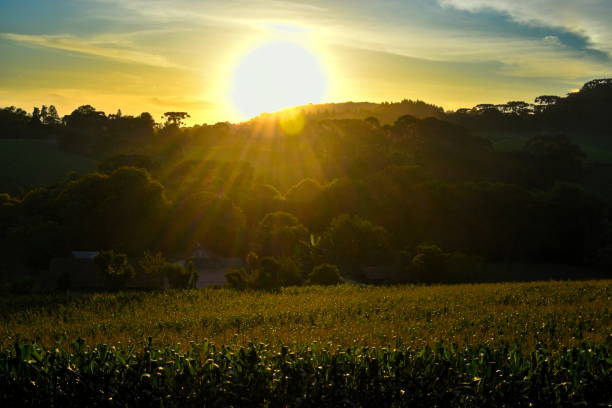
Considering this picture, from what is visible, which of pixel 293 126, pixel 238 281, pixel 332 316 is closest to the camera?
pixel 332 316

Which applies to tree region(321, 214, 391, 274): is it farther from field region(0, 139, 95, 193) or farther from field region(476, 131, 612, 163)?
field region(476, 131, 612, 163)

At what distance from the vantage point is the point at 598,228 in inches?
2825

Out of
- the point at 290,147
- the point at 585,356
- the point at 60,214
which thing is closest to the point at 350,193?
the point at 60,214

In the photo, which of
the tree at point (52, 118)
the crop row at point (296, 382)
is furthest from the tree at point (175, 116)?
the crop row at point (296, 382)

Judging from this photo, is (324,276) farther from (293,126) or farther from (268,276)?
(293,126)

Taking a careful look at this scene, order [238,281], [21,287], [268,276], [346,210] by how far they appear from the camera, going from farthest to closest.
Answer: [346,210], [268,276], [238,281], [21,287]

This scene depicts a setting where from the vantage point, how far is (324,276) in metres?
49.1

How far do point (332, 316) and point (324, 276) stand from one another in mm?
17766

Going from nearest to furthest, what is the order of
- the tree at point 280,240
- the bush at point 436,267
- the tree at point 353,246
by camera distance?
the bush at point 436,267, the tree at point 280,240, the tree at point 353,246

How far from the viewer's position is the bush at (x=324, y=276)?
1927 inches

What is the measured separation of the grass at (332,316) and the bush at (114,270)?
19.8 ft

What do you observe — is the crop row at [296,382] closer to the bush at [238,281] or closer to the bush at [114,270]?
the bush at [238,281]

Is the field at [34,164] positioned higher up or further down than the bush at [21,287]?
higher up

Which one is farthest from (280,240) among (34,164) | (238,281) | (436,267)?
(34,164)
